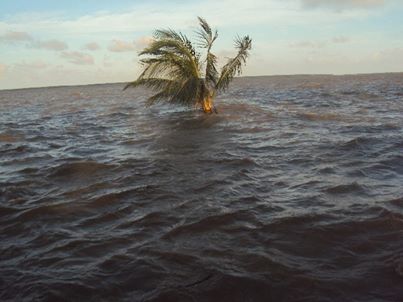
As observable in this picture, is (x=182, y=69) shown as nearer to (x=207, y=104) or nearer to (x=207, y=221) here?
(x=207, y=104)

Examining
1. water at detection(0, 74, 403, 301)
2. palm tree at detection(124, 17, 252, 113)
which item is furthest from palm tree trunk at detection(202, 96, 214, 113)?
water at detection(0, 74, 403, 301)

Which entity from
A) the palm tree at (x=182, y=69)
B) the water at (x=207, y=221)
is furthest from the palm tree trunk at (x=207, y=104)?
the water at (x=207, y=221)

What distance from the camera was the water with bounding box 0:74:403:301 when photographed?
406 centimetres

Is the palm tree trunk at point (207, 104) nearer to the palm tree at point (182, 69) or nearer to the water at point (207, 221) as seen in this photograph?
the palm tree at point (182, 69)

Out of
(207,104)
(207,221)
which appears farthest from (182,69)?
(207,221)

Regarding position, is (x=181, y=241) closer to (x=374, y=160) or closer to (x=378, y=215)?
(x=378, y=215)

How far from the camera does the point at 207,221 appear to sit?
562 cm

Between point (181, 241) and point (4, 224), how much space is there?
2.68 meters

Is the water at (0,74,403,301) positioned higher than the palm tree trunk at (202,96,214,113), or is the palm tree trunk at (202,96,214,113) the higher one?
the palm tree trunk at (202,96,214,113)

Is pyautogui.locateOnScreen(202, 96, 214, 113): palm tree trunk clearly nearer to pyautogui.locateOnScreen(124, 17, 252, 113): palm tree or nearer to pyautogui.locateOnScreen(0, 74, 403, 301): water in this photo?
pyautogui.locateOnScreen(124, 17, 252, 113): palm tree

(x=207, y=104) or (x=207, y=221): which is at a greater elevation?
(x=207, y=104)

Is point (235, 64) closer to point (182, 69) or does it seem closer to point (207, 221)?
point (182, 69)

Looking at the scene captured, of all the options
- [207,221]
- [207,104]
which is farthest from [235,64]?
[207,221]

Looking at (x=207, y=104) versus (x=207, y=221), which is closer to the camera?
(x=207, y=221)
